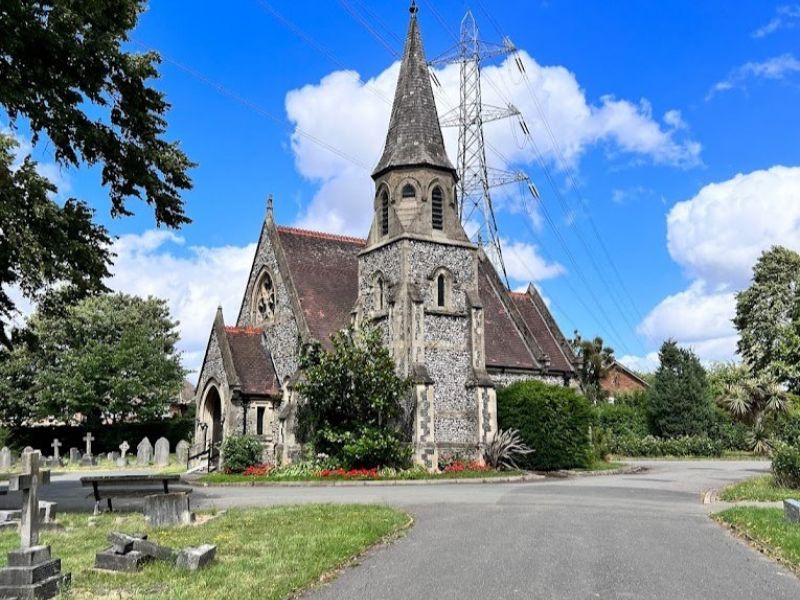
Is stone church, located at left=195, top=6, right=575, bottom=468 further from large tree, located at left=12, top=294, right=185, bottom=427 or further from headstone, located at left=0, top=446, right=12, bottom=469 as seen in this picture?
large tree, located at left=12, top=294, right=185, bottom=427

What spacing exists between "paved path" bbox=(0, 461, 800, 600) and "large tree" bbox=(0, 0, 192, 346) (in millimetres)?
5713

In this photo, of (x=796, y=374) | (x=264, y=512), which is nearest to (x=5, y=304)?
(x=264, y=512)

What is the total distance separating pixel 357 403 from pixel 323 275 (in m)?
8.26

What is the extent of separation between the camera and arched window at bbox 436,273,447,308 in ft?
88.4

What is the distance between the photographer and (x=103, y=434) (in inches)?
1715

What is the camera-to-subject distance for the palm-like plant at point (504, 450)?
2523 cm

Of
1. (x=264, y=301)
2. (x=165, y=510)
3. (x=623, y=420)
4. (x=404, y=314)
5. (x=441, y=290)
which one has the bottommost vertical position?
(x=165, y=510)

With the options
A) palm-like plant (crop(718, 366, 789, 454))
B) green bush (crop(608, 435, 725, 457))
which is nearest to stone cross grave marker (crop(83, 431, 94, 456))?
green bush (crop(608, 435, 725, 457))

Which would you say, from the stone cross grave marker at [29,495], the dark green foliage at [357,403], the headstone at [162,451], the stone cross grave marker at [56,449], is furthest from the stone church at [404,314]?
the stone cross grave marker at [29,495]

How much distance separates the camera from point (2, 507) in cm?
1568

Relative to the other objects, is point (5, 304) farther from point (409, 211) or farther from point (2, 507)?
point (409, 211)

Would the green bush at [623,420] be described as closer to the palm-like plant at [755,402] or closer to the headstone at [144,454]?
the palm-like plant at [755,402]

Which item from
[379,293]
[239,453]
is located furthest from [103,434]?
[379,293]

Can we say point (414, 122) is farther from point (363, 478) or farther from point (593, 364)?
point (593, 364)
